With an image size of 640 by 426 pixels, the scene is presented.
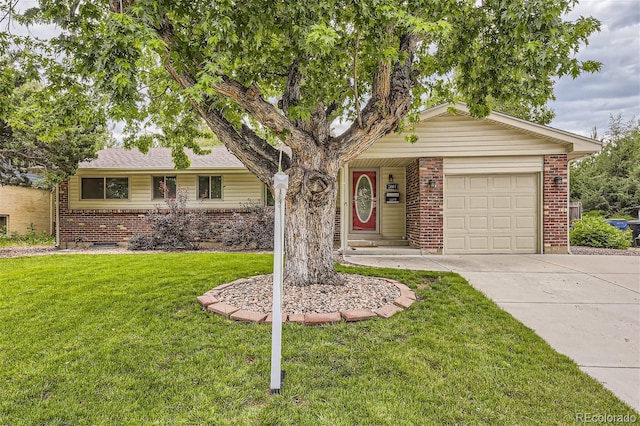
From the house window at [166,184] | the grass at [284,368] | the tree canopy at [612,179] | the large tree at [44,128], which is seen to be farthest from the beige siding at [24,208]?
the tree canopy at [612,179]

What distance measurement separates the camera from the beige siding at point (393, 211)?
9.61 m

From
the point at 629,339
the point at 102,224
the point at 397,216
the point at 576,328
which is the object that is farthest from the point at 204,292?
the point at 102,224

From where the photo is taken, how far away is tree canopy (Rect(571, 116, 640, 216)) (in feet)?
57.6

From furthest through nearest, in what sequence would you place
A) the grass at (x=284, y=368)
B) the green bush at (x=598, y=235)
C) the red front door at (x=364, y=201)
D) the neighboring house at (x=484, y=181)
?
the red front door at (x=364, y=201) < the green bush at (x=598, y=235) < the neighboring house at (x=484, y=181) < the grass at (x=284, y=368)

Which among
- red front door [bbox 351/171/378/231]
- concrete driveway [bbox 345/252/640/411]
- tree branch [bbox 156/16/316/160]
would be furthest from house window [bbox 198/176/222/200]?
tree branch [bbox 156/16/316/160]

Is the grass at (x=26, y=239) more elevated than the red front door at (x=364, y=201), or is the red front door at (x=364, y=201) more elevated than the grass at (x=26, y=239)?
the red front door at (x=364, y=201)

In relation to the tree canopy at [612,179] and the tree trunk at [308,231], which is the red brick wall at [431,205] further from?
the tree canopy at [612,179]

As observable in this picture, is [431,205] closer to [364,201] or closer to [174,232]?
[364,201]

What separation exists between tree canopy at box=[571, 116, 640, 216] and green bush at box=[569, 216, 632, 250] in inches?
396

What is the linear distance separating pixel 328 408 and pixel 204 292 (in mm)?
2914

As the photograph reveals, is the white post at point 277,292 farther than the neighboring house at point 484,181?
No

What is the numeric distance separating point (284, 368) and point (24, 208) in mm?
16233

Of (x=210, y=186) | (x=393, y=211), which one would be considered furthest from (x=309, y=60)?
(x=210, y=186)

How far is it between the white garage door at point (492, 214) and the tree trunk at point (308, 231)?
4.82 meters
